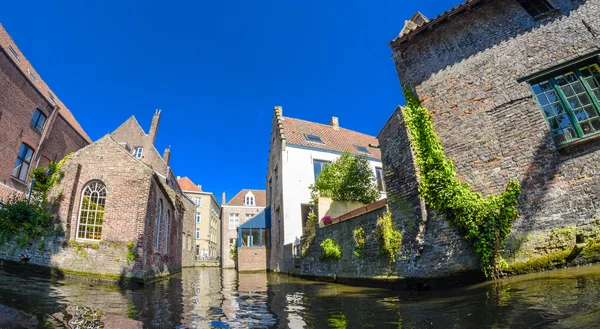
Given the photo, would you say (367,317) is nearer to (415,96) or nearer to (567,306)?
(567,306)

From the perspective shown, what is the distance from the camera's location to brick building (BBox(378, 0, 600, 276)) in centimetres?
683

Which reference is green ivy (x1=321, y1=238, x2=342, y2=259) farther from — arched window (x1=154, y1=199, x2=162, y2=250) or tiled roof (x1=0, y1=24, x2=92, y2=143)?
tiled roof (x1=0, y1=24, x2=92, y2=143)

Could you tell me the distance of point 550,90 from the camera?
24.3 feet

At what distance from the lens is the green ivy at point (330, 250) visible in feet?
38.5

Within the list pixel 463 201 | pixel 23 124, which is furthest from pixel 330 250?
pixel 23 124

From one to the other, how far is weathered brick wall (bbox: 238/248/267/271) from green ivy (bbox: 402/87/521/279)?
17825 millimetres

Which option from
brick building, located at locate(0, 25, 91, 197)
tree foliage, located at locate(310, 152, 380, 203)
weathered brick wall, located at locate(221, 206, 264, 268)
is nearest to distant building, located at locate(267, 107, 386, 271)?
tree foliage, located at locate(310, 152, 380, 203)

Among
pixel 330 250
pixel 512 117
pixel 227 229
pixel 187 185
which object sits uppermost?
pixel 187 185

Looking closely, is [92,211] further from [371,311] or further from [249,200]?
[249,200]

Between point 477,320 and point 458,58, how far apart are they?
851 centimetres

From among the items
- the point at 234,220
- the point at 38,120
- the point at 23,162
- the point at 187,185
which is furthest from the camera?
the point at 187,185

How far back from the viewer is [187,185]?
4953 cm

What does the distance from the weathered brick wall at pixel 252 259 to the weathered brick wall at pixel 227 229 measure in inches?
204

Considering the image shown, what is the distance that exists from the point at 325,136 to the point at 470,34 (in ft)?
48.5
